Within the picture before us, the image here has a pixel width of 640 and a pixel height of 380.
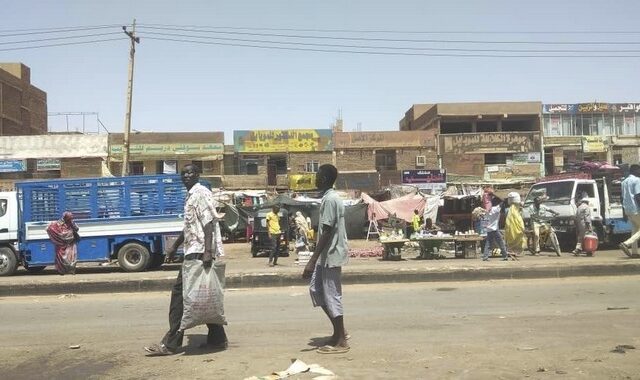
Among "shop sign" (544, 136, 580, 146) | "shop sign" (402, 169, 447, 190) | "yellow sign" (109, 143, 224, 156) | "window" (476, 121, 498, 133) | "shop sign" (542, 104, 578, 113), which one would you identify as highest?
"shop sign" (542, 104, 578, 113)

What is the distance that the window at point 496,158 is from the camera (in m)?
45.1

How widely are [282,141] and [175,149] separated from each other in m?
7.85

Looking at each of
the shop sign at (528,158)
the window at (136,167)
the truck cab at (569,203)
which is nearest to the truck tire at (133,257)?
the truck cab at (569,203)

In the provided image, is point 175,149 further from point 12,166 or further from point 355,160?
point 355,160

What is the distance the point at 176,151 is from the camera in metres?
41.7

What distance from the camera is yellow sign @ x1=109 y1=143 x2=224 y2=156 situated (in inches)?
1633

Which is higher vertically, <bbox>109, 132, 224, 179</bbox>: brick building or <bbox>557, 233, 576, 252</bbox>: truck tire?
<bbox>109, 132, 224, 179</bbox>: brick building

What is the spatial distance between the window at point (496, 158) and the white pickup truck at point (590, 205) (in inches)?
1136

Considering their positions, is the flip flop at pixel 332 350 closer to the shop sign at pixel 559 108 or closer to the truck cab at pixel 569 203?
the truck cab at pixel 569 203

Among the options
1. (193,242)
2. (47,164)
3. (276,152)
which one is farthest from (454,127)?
(193,242)

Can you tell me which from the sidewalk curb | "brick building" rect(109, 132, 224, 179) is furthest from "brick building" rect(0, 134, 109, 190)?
the sidewalk curb

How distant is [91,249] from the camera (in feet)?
48.4

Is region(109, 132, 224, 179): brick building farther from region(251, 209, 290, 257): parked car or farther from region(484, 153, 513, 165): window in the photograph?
region(251, 209, 290, 257): parked car

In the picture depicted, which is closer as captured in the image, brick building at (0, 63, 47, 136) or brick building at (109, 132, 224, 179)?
brick building at (109, 132, 224, 179)
